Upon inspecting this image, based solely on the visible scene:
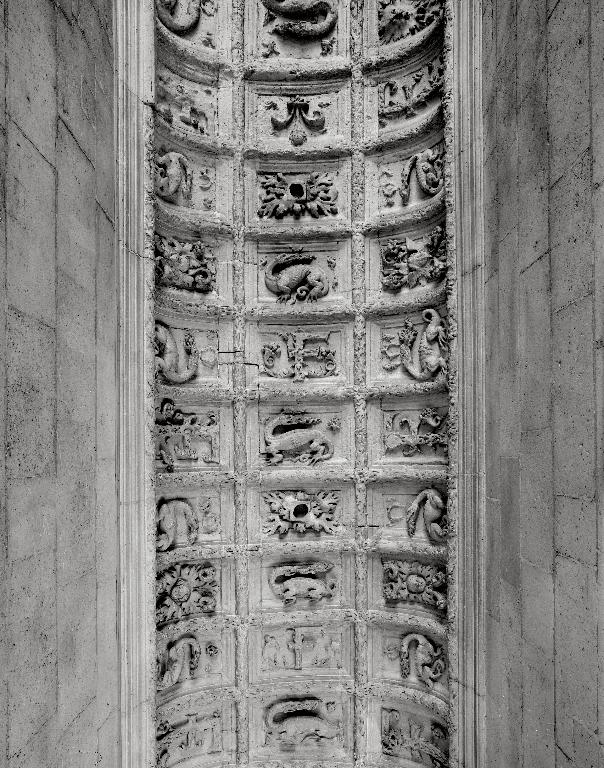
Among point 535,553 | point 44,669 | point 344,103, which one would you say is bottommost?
point 44,669

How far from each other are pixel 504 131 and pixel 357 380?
6.45 feet

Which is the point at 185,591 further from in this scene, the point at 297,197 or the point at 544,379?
the point at 297,197

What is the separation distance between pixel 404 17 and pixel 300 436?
325cm

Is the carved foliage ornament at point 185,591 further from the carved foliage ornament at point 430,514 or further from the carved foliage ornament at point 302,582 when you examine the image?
the carved foliage ornament at point 430,514

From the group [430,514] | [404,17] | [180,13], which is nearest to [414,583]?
[430,514]

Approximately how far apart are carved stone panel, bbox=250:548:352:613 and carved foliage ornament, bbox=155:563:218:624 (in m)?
0.34

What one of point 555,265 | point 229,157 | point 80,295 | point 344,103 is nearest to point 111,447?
point 80,295

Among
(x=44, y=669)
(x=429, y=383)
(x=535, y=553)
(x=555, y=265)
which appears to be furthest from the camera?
(x=429, y=383)

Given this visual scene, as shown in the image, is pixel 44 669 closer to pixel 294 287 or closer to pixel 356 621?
pixel 356 621

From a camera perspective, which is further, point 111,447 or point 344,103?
point 344,103

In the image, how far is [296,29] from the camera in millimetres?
4160

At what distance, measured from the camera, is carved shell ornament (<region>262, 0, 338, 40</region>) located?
13.6 feet

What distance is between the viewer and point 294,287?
4.27 meters

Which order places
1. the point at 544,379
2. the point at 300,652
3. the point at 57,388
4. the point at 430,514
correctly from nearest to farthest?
the point at 57,388, the point at 544,379, the point at 430,514, the point at 300,652
